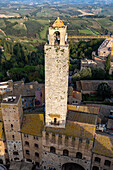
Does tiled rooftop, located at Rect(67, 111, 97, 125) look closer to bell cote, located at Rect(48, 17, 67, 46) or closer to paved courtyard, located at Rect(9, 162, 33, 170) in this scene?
paved courtyard, located at Rect(9, 162, 33, 170)

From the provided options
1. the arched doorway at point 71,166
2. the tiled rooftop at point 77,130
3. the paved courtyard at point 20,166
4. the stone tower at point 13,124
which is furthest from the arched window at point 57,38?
the paved courtyard at point 20,166

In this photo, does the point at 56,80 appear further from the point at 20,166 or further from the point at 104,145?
the point at 20,166

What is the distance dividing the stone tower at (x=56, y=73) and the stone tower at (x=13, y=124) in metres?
4.77

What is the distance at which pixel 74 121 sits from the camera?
2662 centimetres

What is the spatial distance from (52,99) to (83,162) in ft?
37.3

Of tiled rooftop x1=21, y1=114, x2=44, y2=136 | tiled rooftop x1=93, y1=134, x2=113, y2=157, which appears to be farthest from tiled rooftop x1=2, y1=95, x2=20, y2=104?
tiled rooftop x1=93, y1=134, x2=113, y2=157

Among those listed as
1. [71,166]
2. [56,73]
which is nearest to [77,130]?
[71,166]

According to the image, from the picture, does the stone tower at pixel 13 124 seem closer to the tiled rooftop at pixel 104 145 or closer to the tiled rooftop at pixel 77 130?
the tiled rooftop at pixel 77 130

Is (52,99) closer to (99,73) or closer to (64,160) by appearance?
(64,160)

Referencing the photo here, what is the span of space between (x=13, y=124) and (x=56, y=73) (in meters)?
11.2

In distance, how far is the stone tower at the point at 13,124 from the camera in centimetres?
2555

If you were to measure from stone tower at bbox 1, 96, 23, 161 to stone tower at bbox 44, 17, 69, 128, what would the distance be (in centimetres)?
477

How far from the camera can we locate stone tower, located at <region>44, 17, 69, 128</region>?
22.1 meters

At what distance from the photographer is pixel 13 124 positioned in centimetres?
2666
